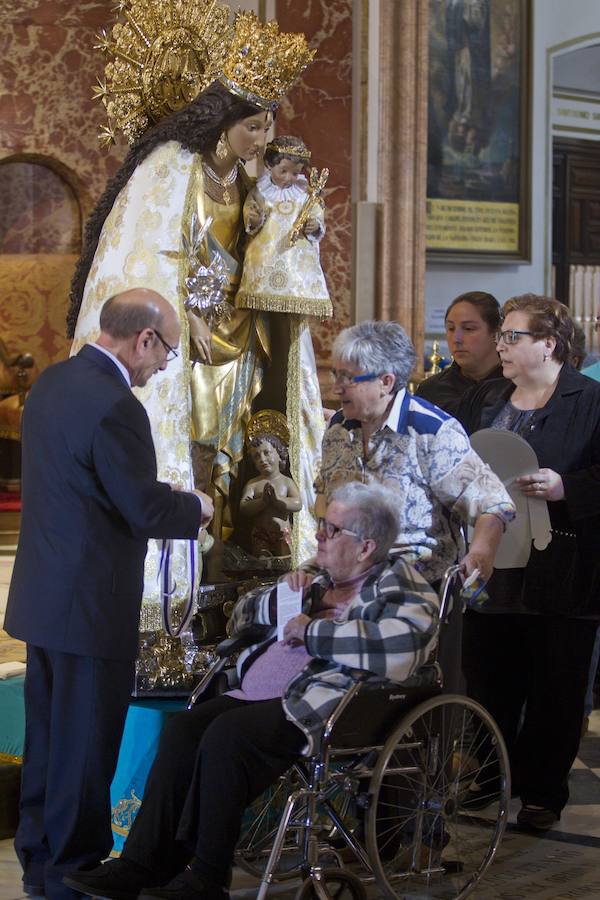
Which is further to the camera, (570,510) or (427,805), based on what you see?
(570,510)

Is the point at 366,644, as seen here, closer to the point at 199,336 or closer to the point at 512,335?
the point at 512,335

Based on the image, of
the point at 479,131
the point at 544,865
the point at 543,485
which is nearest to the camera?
the point at 544,865

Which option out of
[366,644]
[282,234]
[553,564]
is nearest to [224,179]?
[282,234]

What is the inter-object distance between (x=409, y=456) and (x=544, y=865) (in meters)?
1.31

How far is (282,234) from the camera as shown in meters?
5.04

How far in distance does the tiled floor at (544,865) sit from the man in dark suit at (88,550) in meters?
0.47

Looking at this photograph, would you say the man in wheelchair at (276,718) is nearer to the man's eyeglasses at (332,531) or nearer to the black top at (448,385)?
the man's eyeglasses at (332,531)

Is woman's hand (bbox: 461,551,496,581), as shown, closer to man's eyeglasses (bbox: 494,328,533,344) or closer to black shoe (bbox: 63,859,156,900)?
man's eyeglasses (bbox: 494,328,533,344)

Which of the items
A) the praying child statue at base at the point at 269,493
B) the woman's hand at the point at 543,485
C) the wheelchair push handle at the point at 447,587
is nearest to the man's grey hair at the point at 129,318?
the wheelchair push handle at the point at 447,587

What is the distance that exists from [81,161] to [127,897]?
6.93 m

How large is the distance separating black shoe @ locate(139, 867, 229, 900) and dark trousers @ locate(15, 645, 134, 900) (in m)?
0.33

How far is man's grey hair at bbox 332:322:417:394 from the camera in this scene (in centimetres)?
382

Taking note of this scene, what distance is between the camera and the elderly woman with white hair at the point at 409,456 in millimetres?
3775

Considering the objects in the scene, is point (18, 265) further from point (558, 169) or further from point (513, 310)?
point (513, 310)
